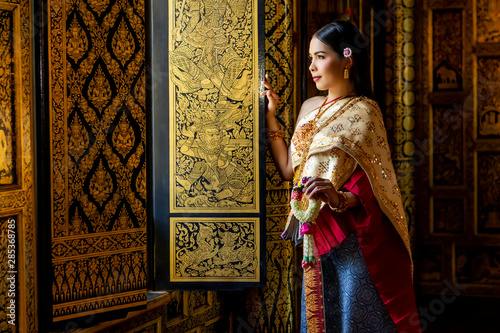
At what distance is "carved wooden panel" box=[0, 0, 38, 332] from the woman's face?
984mm

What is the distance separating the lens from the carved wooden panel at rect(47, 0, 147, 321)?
184 cm

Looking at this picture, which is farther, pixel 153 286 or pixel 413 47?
pixel 413 47

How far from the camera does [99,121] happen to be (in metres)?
1.93

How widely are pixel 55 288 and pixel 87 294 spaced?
4.8 inches

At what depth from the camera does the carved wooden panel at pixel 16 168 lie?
170 centimetres

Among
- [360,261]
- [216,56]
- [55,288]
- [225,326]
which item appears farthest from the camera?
[225,326]

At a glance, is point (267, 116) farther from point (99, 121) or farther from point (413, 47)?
point (413, 47)

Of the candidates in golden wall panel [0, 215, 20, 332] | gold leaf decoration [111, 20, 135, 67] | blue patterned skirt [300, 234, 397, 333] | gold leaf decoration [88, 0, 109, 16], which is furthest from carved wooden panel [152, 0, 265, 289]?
golden wall panel [0, 215, 20, 332]

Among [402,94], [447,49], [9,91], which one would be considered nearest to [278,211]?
[9,91]

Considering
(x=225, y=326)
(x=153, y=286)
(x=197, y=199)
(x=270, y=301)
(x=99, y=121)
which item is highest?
(x=99, y=121)

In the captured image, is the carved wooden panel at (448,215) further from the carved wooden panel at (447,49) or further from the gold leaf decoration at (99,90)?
the gold leaf decoration at (99,90)

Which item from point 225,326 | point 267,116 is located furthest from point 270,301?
point 267,116

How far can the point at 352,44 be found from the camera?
5.79ft

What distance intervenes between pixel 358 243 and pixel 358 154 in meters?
0.29
